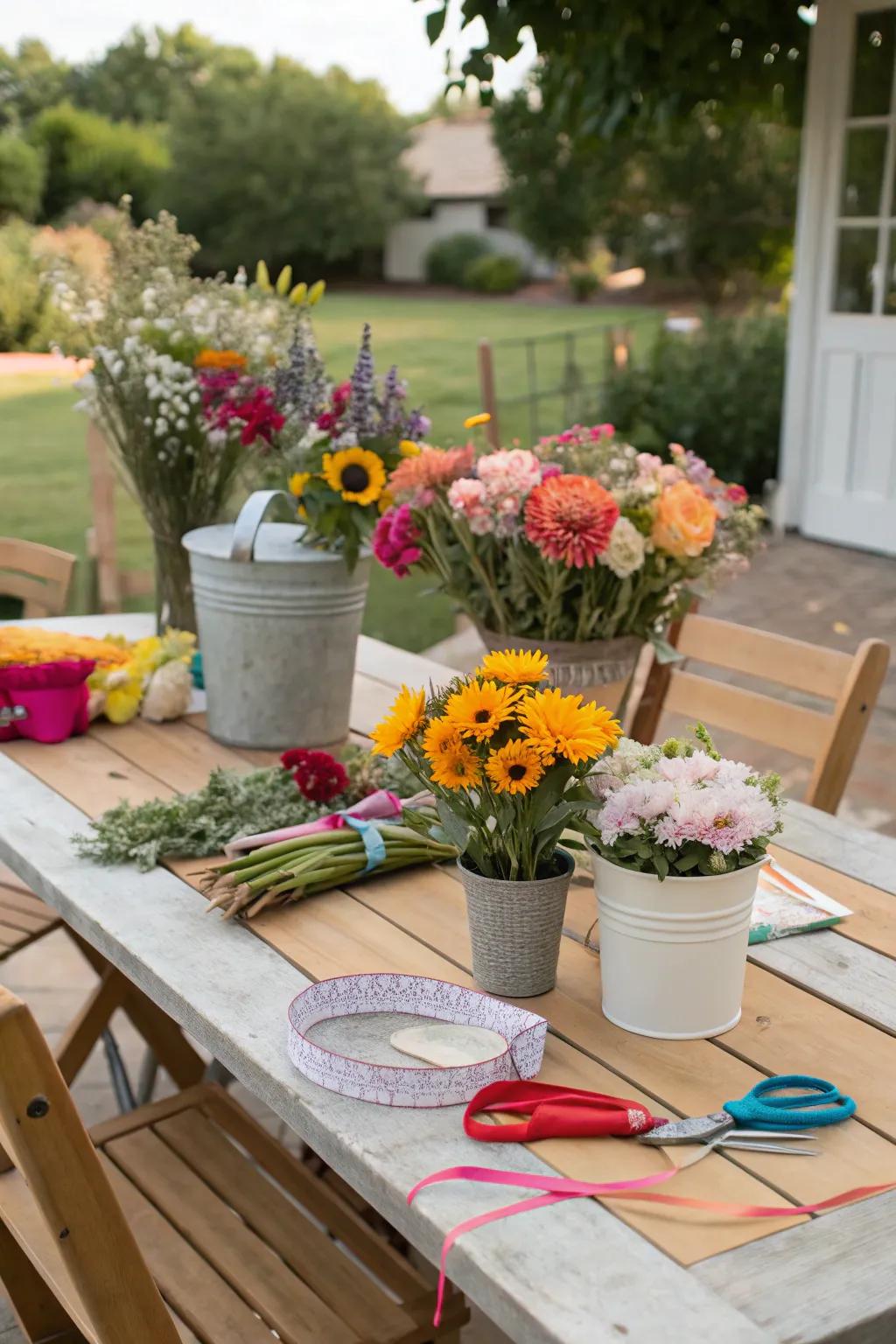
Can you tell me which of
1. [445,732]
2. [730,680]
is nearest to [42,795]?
[445,732]

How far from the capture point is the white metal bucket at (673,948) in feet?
3.84

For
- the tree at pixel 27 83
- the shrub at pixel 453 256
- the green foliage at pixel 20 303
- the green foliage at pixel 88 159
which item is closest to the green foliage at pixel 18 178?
the green foliage at pixel 88 159

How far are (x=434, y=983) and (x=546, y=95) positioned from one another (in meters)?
5.27

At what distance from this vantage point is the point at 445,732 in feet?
3.91

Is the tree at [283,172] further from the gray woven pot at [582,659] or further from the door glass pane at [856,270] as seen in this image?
the gray woven pot at [582,659]

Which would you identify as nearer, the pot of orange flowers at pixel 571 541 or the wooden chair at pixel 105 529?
the pot of orange flowers at pixel 571 541

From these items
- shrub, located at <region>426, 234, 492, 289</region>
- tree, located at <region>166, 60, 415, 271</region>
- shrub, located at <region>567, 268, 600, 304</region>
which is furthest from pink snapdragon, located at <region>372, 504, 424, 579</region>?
shrub, located at <region>426, 234, 492, 289</region>

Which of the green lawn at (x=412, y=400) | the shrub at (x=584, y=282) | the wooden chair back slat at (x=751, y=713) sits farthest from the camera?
the shrub at (x=584, y=282)

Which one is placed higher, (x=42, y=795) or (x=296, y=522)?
(x=296, y=522)

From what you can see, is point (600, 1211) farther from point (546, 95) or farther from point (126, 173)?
point (126, 173)

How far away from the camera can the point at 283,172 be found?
37.3 meters

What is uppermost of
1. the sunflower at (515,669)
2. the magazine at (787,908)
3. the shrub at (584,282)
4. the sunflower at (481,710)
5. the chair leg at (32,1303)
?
the shrub at (584,282)

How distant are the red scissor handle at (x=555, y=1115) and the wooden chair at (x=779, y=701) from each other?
3.36ft

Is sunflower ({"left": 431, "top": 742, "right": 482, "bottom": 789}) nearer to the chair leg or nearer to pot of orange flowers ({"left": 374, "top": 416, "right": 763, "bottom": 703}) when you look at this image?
pot of orange flowers ({"left": 374, "top": 416, "right": 763, "bottom": 703})
